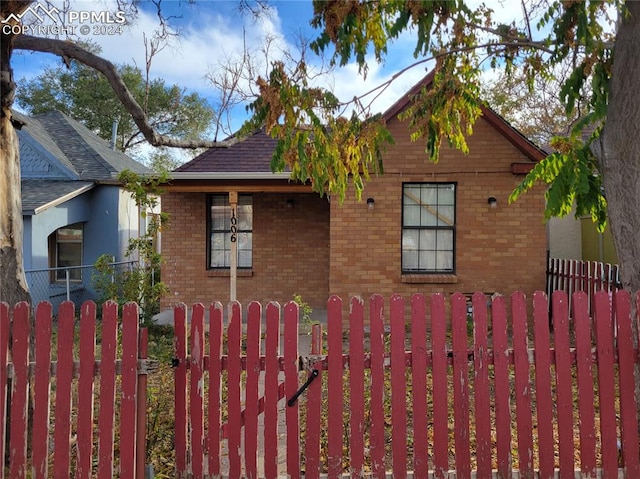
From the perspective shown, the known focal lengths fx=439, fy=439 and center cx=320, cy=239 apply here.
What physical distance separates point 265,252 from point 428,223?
3.86 m

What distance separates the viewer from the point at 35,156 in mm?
13500

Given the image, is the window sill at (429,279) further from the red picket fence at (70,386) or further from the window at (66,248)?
the window at (66,248)

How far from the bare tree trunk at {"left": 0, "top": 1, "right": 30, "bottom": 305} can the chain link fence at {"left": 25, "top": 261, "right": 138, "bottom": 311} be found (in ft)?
25.6

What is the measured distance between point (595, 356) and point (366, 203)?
19.4ft

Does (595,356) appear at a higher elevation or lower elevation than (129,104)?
lower

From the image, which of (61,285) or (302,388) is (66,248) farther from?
(302,388)

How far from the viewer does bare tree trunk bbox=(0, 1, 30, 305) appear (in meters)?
3.59

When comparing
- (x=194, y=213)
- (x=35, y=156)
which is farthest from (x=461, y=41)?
(x=35, y=156)

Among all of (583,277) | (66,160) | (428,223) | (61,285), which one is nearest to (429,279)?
(428,223)

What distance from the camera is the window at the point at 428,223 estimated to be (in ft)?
29.3

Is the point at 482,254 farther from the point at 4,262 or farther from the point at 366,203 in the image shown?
the point at 4,262

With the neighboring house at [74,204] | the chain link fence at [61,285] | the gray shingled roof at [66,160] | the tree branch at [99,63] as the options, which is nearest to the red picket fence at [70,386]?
the tree branch at [99,63]

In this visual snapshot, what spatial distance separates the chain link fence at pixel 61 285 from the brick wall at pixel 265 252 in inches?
70.3

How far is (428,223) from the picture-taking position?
29.4 feet
